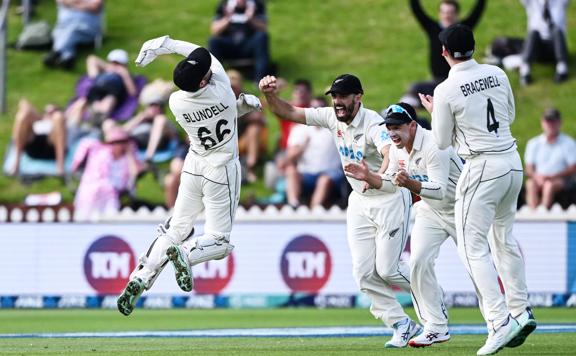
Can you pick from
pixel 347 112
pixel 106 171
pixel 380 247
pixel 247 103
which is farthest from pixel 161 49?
pixel 106 171

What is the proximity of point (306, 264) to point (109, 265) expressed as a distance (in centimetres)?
267

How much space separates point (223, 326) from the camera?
46.1ft

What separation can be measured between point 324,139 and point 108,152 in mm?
3309

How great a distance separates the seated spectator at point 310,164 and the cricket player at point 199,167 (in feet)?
22.9

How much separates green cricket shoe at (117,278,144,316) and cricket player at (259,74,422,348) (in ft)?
6.36

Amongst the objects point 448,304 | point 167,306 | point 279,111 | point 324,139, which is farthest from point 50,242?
point 279,111

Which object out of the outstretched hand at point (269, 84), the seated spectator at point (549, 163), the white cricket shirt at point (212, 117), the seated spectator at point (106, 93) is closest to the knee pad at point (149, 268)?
the white cricket shirt at point (212, 117)

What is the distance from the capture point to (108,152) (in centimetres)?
1897

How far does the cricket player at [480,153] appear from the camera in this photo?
9.95 metres

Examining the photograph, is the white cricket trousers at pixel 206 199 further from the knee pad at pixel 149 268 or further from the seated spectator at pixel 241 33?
the seated spectator at pixel 241 33

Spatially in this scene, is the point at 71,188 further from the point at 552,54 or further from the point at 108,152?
the point at 552,54

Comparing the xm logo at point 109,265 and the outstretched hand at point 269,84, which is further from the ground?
the outstretched hand at point 269,84

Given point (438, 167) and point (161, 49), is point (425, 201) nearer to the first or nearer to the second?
point (438, 167)

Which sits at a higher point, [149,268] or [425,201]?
[425,201]
